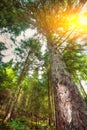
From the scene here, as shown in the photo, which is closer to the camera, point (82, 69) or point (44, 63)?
point (82, 69)

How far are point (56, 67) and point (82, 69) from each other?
717cm

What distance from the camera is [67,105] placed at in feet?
11.8

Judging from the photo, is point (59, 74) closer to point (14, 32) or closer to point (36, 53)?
point (14, 32)

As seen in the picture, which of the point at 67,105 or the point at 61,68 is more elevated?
the point at 61,68

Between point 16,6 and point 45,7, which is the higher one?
point 16,6

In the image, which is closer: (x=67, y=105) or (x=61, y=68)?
(x=67, y=105)

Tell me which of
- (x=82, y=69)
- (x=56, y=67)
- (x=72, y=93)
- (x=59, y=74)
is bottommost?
(x=72, y=93)

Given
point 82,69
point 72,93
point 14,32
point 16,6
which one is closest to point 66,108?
point 72,93

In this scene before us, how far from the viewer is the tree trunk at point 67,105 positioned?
10.2ft

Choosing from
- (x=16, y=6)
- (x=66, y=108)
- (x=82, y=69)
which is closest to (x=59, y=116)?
(x=66, y=108)

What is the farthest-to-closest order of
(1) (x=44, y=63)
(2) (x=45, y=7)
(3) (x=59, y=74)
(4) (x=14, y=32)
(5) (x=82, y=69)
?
(1) (x=44, y=63)
(4) (x=14, y=32)
(5) (x=82, y=69)
(2) (x=45, y=7)
(3) (x=59, y=74)

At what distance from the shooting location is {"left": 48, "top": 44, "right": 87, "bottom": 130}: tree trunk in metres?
3.12

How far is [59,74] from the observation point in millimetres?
4777

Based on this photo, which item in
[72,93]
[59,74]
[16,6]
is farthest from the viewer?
[16,6]
